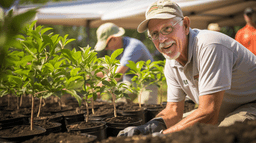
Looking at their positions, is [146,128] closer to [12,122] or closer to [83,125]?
[83,125]

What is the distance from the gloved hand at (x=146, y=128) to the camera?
134 centimetres

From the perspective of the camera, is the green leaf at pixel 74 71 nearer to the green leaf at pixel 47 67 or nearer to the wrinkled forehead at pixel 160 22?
the green leaf at pixel 47 67

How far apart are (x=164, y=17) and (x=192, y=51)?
13.0 inches

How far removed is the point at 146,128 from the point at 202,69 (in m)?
0.58

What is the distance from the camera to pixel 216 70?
1.29m

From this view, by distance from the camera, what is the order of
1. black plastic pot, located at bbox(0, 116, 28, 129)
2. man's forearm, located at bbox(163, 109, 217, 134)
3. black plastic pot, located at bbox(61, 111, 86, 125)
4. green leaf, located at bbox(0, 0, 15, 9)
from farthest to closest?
1. black plastic pot, located at bbox(61, 111, 86, 125)
2. black plastic pot, located at bbox(0, 116, 28, 129)
3. man's forearm, located at bbox(163, 109, 217, 134)
4. green leaf, located at bbox(0, 0, 15, 9)

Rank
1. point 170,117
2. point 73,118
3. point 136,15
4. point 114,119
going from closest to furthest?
1. point 170,117
2. point 114,119
3. point 73,118
4. point 136,15

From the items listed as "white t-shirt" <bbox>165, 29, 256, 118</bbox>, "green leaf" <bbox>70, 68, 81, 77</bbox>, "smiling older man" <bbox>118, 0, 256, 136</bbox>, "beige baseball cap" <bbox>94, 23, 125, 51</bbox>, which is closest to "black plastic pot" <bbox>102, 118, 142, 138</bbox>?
"smiling older man" <bbox>118, 0, 256, 136</bbox>

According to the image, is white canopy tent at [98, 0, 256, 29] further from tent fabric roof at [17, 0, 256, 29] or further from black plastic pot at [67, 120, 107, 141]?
black plastic pot at [67, 120, 107, 141]

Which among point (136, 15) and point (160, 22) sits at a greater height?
point (136, 15)

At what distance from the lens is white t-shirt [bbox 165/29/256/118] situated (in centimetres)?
129

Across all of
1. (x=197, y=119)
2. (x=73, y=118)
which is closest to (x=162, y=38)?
(x=197, y=119)

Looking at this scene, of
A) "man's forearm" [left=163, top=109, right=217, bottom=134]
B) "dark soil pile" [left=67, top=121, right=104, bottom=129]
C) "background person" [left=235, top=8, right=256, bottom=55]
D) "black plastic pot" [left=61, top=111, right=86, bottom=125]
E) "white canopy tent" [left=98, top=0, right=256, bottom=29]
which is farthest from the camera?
"white canopy tent" [left=98, top=0, right=256, bottom=29]

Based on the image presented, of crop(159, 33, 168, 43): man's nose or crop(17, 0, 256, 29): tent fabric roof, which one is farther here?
crop(17, 0, 256, 29): tent fabric roof
